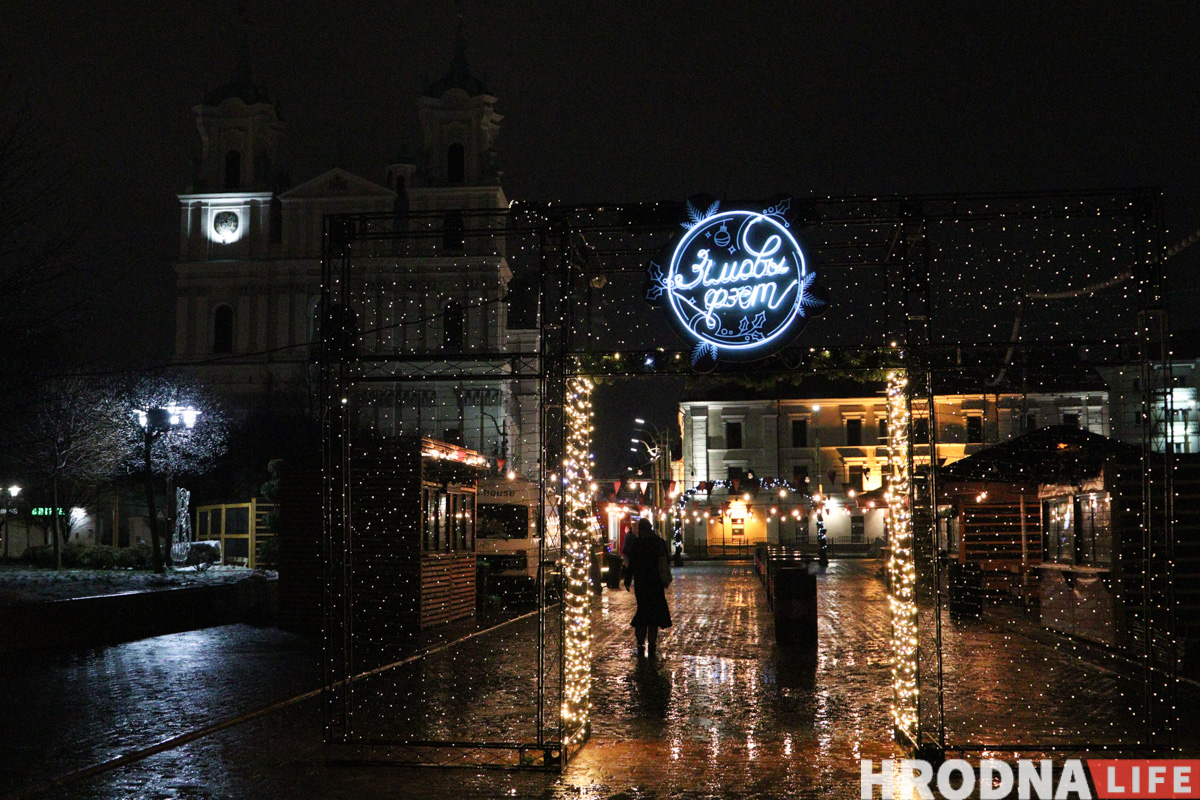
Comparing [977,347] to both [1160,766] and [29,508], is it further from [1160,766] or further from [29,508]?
[29,508]

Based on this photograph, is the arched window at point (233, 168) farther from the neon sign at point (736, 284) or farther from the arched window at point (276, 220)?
the neon sign at point (736, 284)

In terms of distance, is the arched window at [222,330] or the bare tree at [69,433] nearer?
the bare tree at [69,433]

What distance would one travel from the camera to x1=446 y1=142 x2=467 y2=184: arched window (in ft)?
214

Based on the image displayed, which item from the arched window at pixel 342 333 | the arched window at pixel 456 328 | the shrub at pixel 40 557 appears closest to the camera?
the arched window at pixel 342 333

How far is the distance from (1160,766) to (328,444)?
6.19 meters

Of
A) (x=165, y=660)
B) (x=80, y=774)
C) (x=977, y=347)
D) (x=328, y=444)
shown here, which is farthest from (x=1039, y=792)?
(x=165, y=660)

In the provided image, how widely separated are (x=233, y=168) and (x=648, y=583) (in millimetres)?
60788

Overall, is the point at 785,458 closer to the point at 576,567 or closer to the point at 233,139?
the point at 233,139

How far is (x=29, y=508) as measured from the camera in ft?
170

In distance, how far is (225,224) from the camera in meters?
68.6

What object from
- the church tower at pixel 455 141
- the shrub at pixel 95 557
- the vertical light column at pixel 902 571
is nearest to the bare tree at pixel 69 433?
the shrub at pixel 95 557

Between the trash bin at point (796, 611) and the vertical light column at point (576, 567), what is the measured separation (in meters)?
5.65

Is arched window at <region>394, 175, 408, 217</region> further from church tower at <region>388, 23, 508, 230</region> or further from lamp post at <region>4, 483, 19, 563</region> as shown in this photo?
lamp post at <region>4, 483, 19, 563</region>

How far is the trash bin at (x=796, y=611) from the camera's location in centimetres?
1532
